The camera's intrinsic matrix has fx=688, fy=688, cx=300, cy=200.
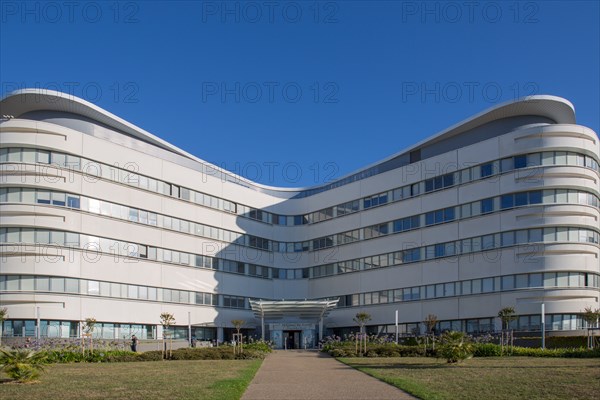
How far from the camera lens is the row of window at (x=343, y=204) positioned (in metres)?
57.2

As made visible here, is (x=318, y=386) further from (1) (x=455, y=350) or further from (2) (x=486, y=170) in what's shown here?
(2) (x=486, y=170)

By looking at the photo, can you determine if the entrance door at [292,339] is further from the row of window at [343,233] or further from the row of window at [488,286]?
the row of window at [343,233]

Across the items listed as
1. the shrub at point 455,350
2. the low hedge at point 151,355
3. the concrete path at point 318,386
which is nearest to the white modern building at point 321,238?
the low hedge at point 151,355

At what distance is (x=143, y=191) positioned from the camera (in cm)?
6412

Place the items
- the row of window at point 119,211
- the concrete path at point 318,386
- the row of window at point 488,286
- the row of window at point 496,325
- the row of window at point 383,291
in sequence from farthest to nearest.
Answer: the row of window at point 488,286, the row of window at point 496,325, the row of window at point 119,211, the row of window at point 383,291, the concrete path at point 318,386

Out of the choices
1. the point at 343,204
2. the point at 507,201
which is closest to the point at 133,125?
the point at 343,204

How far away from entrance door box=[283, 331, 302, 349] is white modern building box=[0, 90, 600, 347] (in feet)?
1.27

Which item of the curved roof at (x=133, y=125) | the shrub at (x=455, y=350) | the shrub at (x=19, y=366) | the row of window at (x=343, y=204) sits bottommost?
the shrub at (x=455, y=350)

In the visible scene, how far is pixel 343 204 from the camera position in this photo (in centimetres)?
7638

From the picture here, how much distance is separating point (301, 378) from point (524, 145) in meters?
38.0

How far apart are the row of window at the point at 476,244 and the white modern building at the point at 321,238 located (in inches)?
5.6

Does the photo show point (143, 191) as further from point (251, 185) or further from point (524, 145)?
point (524, 145)

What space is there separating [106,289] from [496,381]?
139ft

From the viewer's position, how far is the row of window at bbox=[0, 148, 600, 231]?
57.2 m
